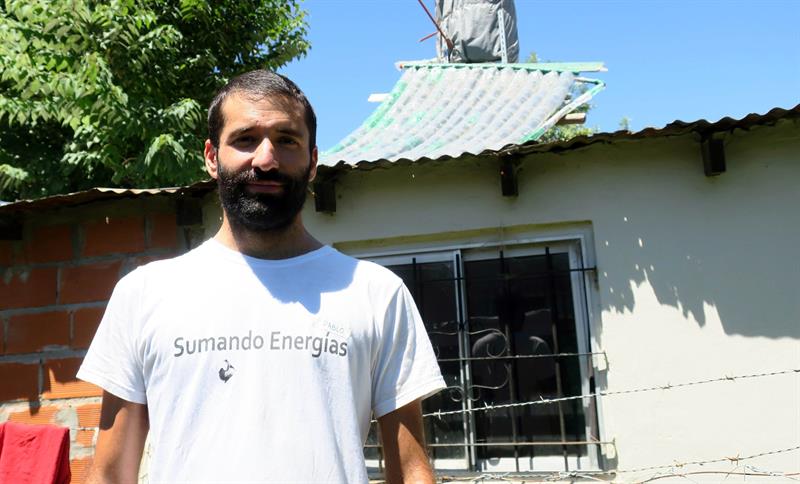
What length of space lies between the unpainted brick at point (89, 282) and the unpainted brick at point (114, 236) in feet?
0.29

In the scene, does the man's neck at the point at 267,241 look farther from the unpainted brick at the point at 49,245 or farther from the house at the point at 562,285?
the unpainted brick at the point at 49,245

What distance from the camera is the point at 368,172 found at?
399 cm

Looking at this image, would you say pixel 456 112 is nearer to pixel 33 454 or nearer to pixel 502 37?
pixel 502 37

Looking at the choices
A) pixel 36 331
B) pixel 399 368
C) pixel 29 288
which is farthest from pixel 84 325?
pixel 399 368

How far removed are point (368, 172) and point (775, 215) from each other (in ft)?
7.06

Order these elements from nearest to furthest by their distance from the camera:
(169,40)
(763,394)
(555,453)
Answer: (763,394), (555,453), (169,40)

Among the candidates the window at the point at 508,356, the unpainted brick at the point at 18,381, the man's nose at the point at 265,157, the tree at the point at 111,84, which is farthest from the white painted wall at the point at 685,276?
the tree at the point at 111,84

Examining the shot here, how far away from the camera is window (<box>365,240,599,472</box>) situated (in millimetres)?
3652

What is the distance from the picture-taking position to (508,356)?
3.72 metres

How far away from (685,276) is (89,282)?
3411 mm

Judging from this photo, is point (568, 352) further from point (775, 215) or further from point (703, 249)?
point (775, 215)

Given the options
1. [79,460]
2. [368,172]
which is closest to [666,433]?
[368,172]

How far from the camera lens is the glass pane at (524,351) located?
367 centimetres

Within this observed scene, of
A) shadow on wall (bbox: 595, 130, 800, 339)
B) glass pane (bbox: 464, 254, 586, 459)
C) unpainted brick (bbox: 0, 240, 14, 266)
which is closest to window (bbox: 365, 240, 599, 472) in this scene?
glass pane (bbox: 464, 254, 586, 459)
